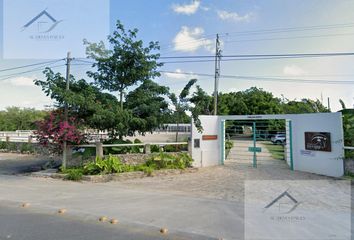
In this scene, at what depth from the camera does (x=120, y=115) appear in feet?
39.1

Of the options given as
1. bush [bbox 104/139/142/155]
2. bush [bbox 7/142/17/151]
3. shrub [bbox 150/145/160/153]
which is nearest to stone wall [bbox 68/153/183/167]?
bush [bbox 104/139/142/155]

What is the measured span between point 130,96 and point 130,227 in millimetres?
8592

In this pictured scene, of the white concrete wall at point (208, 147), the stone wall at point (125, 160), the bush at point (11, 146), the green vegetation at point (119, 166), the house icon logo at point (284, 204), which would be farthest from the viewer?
the bush at point (11, 146)

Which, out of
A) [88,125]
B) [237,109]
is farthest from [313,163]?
[237,109]

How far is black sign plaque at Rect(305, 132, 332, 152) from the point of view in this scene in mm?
11969

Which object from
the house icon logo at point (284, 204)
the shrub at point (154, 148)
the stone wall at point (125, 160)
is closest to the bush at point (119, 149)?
the stone wall at point (125, 160)

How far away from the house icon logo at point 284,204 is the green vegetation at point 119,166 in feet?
17.4

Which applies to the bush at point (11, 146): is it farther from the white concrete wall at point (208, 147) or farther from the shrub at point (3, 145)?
the white concrete wall at point (208, 147)

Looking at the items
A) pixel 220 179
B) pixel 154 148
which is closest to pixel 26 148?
pixel 154 148

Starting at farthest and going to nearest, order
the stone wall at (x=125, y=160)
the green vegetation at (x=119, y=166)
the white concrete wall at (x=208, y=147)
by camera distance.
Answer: the white concrete wall at (x=208, y=147) < the stone wall at (x=125, y=160) < the green vegetation at (x=119, y=166)

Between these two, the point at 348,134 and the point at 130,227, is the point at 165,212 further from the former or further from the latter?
the point at 348,134

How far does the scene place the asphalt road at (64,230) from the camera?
5059 millimetres

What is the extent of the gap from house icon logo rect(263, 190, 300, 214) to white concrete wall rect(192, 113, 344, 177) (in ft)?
13.6

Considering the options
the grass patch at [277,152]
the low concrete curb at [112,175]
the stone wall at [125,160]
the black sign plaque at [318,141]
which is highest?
the black sign plaque at [318,141]
